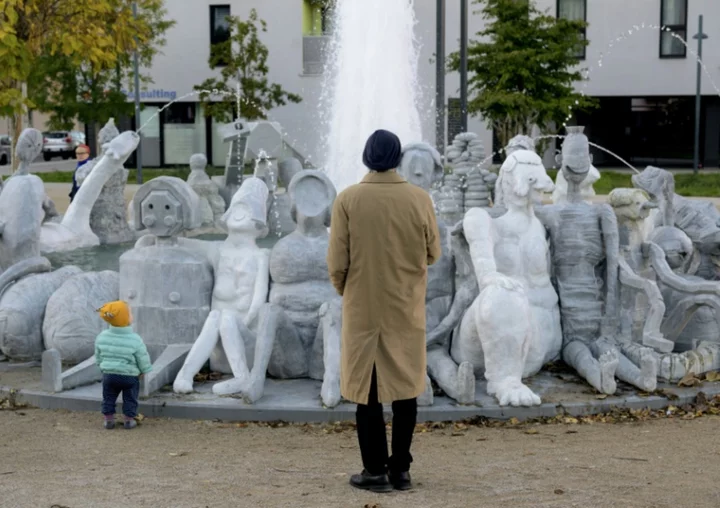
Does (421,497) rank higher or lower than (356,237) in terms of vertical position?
lower

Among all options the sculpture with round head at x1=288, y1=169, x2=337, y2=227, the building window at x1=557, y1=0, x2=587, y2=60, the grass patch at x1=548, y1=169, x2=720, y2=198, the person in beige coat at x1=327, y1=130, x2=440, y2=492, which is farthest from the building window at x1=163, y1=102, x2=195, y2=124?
the person in beige coat at x1=327, y1=130, x2=440, y2=492

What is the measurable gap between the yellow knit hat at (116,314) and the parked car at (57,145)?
43.0 metres

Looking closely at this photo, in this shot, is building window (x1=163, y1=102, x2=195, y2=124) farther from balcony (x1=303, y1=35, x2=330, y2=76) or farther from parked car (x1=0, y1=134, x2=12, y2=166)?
parked car (x1=0, y1=134, x2=12, y2=166)

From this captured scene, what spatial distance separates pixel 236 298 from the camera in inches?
322

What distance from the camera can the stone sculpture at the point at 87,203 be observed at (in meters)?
13.1

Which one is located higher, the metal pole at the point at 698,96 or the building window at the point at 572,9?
the building window at the point at 572,9

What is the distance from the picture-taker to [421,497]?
553 cm

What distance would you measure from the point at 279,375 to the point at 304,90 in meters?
32.2

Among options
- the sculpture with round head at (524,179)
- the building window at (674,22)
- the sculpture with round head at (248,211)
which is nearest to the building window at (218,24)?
the building window at (674,22)

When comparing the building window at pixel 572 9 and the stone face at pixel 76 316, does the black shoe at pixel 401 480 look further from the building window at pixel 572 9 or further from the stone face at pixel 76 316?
the building window at pixel 572 9

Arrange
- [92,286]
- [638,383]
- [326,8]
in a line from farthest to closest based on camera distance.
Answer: [326,8], [92,286], [638,383]

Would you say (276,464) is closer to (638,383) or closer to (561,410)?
(561,410)

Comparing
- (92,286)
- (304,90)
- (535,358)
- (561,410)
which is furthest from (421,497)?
(304,90)

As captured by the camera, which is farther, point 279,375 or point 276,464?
point 279,375
